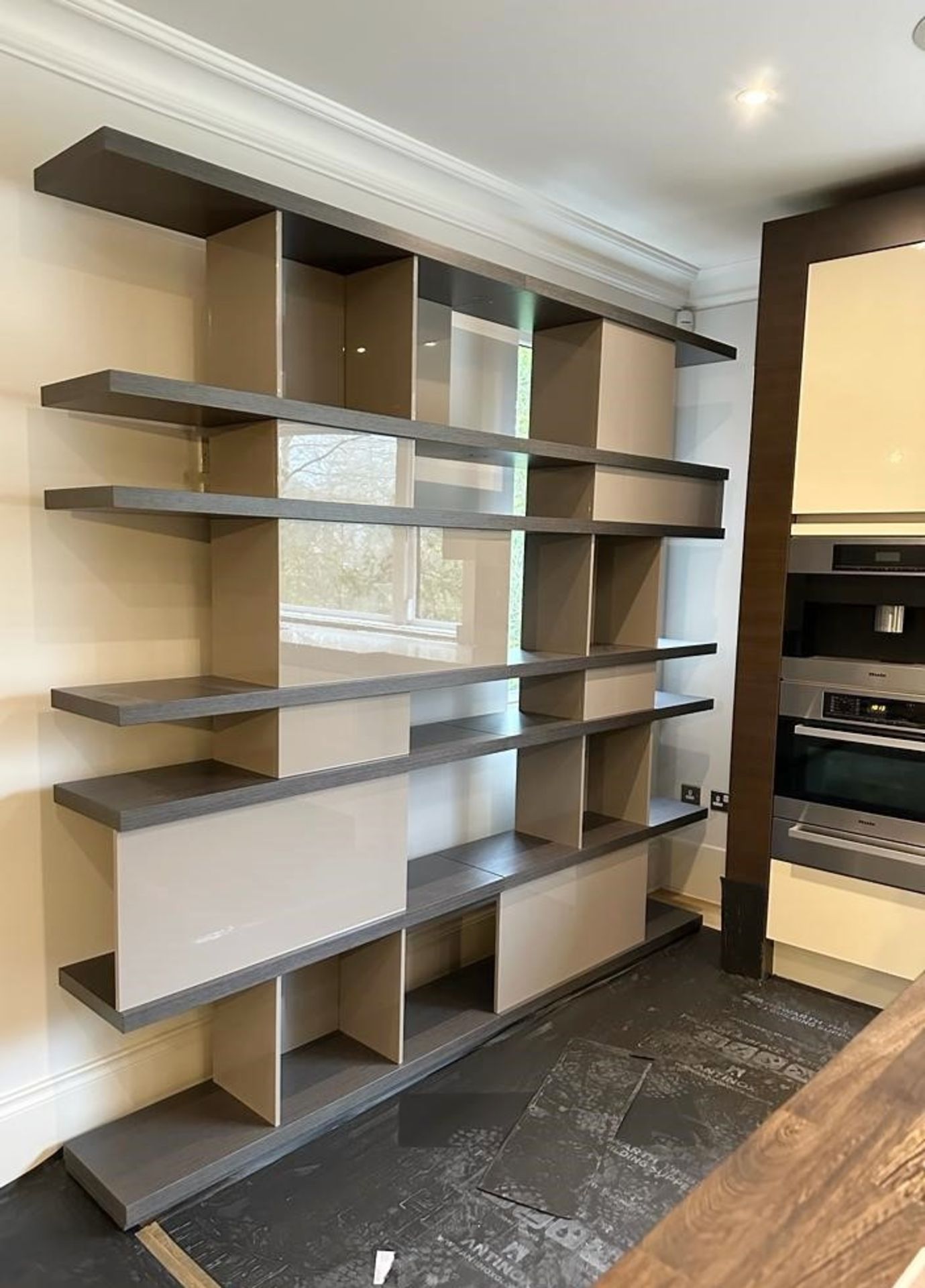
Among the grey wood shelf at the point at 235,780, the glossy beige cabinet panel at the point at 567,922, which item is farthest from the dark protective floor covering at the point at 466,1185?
the grey wood shelf at the point at 235,780

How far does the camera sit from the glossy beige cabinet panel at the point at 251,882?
186 centimetres

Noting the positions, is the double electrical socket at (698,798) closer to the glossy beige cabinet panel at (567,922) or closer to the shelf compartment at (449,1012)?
the glossy beige cabinet panel at (567,922)

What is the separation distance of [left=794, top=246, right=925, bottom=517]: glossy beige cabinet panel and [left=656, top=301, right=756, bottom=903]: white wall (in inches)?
28.3

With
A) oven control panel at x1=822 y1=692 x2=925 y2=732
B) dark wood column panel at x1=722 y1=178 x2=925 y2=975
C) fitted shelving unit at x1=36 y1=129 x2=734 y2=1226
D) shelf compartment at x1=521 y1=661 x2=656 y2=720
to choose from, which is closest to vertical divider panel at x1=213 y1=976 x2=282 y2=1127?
fitted shelving unit at x1=36 y1=129 x2=734 y2=1226

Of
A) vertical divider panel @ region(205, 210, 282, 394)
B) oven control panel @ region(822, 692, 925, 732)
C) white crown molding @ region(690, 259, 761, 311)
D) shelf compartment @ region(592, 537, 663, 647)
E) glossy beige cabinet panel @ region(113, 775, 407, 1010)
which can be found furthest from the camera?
white crown molding @ region(690, 259, 761, 311)

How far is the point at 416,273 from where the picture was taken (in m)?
2.26

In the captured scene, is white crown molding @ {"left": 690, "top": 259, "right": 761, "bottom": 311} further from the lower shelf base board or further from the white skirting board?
the white skirting board

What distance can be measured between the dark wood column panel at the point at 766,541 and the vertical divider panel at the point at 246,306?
1632 millimetres

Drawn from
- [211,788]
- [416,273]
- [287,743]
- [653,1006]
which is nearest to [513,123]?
[416,273]

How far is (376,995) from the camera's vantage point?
246 cm

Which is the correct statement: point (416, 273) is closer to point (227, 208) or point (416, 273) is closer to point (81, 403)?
point (227, 208)

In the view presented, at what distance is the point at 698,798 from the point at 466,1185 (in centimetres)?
203

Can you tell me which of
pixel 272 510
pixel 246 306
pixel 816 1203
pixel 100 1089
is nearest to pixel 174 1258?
pixel 100 1089

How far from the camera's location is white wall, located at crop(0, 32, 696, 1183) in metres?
1.93
